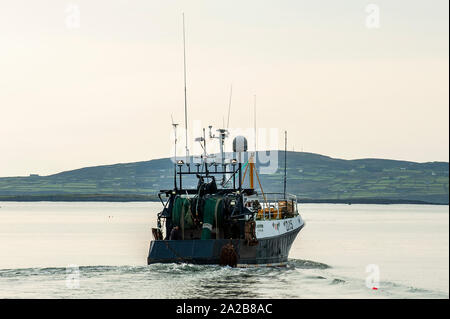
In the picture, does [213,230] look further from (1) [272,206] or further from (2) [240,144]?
(1) [272,206]

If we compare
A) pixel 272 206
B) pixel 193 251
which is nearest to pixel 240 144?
pixel 272 206

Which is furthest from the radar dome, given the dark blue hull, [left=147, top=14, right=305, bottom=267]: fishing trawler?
the dark blue hull

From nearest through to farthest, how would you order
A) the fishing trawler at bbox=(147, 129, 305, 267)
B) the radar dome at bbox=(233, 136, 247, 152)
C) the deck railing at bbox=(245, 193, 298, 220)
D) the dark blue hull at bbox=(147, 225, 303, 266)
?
the dark blue hull at bbox=(147, 225, 303, 266) → the fishing trawler at bbox=(147, 129, 305, 267) → the deck railing at bbox=(245, 193, 298, 220) → the radar dome at bbox=(233, 136, 247, 152)

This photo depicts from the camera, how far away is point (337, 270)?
6094 centimetres

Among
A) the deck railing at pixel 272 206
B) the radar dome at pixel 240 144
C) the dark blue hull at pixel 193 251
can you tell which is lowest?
the dark blue hull at pixel 193 251

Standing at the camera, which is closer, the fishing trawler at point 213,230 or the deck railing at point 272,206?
the fishing trawler at point 213,230

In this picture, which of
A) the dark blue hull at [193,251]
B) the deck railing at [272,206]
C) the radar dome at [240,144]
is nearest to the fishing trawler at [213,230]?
the dark blue hull at [193,251]

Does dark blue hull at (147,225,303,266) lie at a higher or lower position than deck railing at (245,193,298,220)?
lower

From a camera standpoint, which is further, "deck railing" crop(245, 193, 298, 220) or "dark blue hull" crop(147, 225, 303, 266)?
"deck railing" crop(245, 193, 298, 220)

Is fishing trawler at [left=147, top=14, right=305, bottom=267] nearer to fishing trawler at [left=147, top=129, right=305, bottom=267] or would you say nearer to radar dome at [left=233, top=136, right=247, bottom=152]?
fishing trawler at [left=147, top=129, right=305, bottom=267]

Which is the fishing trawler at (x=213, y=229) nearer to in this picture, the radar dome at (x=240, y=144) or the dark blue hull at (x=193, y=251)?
the dark blue hull at (x=193, y=251)

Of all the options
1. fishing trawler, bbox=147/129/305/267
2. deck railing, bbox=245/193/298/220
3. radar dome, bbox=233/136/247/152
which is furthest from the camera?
radar dome, bbox=233/136/247/152

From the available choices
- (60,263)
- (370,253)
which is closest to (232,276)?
(60,263)
